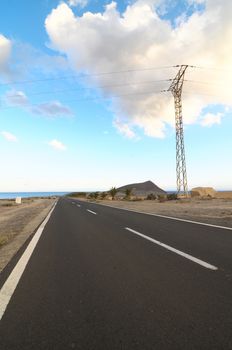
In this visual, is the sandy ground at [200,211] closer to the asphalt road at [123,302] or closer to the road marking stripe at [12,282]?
the asphalt road at [123,302]

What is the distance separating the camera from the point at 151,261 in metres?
7.26

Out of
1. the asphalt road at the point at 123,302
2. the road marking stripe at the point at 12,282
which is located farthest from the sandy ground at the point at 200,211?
the road marking stripe at the point at 12,282

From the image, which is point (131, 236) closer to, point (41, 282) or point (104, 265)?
point (104, 265)

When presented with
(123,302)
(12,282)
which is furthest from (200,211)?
(123,302)

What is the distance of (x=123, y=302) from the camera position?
464cm

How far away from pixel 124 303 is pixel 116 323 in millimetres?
686

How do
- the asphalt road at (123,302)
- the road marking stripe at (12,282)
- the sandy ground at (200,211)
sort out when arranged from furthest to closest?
the sandy ground at (200,211) → the road marking stripe at (12,282) → the asphalt road at (123,302)

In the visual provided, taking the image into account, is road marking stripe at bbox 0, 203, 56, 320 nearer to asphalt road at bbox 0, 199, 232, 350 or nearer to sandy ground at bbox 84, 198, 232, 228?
asphalt road at bbox 0, 199, 232, 350

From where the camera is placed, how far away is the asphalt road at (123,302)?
3.53 meters

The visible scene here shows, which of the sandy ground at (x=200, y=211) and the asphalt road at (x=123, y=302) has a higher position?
the sandy ground at (x=200, y=211)

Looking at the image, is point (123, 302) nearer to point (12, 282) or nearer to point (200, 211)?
point (12, 282)

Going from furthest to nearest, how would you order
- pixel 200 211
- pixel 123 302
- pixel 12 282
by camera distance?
1. pixel 200 211
2. pixel 12 282
3. pixel 123 302

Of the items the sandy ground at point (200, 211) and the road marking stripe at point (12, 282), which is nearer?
the road marking stripe at point (12, 282)

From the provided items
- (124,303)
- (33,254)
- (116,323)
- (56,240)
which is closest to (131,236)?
(56,240)
